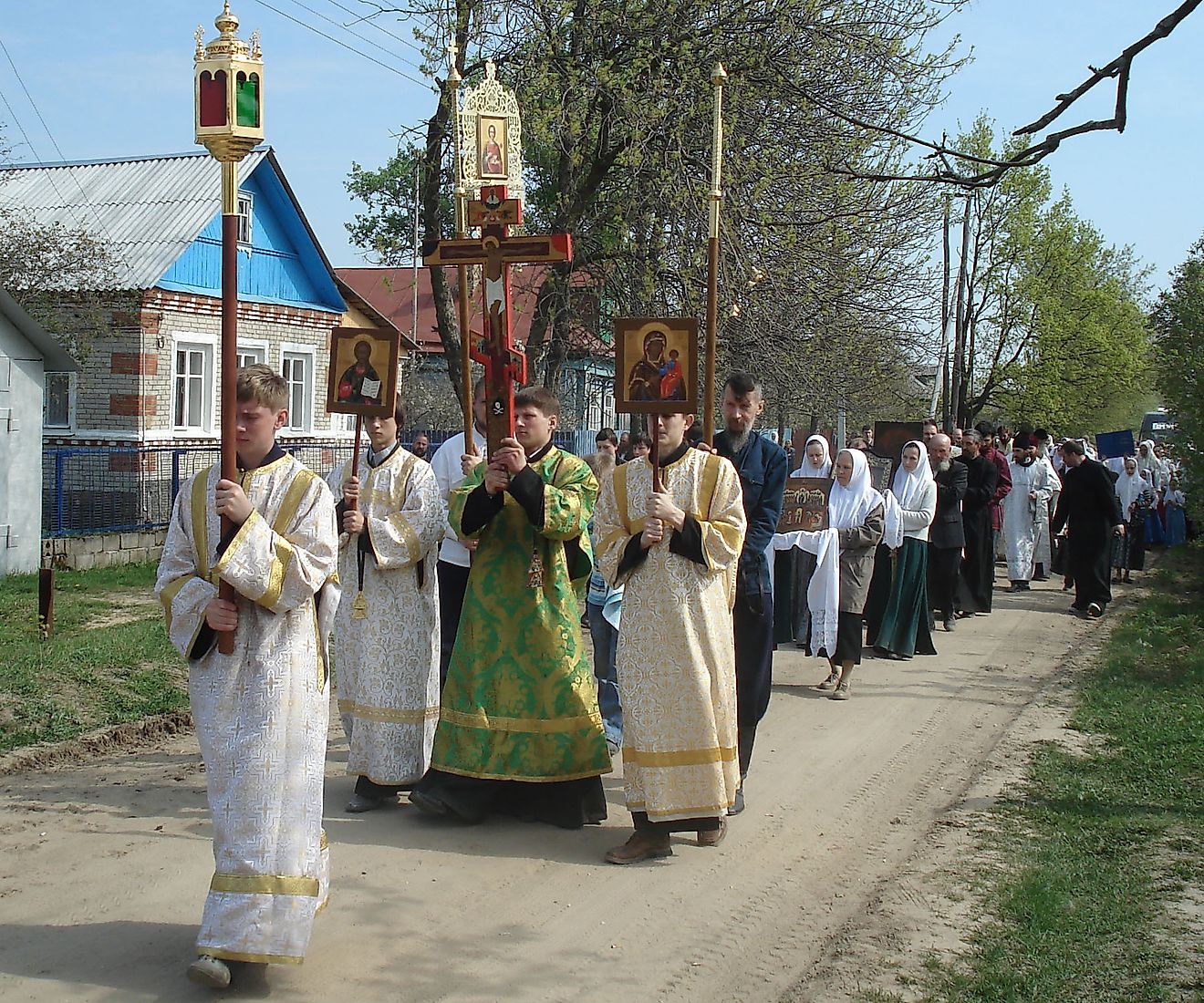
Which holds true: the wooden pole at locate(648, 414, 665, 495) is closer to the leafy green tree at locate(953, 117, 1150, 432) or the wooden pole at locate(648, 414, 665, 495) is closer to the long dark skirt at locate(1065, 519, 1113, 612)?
the long dark skirt at locate(1065, 519, 1113, 612)

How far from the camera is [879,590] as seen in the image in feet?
38.7

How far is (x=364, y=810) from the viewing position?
650 cm

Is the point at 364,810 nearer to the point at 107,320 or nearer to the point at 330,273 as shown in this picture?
the point at 107,320

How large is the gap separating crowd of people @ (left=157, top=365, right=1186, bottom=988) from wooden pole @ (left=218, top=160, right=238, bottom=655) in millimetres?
18

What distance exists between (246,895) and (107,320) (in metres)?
18.2

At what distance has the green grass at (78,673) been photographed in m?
7.98

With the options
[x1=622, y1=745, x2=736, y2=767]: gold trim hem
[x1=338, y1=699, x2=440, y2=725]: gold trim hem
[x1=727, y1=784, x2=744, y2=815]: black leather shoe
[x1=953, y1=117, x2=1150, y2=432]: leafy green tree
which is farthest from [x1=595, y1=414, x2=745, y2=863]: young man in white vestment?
[x1=953, y1=117, x2=1150, y2=432]: leafy green tree

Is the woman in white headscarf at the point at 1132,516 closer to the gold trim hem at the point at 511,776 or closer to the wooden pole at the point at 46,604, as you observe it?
the wooden pole at the point at 46,604

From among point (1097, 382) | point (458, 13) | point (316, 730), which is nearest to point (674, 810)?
point (316, 730)

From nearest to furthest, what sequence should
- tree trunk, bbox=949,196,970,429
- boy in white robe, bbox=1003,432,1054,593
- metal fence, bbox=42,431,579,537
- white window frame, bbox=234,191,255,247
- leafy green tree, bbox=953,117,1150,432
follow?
metal fence, bbox=42,431,579,537 < boy in white robe, bbox=1003,432,1054,593 < white window frame, bbox=234,191,255,247 < tree trunk, bbox=949,196,970,429 < leafy green tree, bbox=953,117,1150,432

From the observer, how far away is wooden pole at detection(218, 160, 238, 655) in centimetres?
418

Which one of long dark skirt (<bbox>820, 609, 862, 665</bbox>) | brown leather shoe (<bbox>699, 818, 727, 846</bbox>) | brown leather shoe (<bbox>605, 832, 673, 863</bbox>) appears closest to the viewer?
brown leather shoe (<bbox>605, 832, 673, 863</bbox>)

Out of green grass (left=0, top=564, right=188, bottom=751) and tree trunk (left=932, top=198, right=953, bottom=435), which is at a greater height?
tree trunk (left=932, top=198, right=953, bottom=435)

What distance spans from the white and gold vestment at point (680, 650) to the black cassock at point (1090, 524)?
1005 cm
